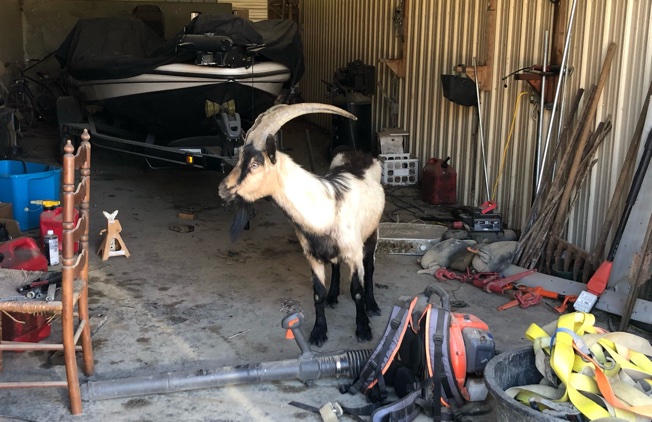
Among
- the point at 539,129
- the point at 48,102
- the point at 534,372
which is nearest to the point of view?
the point at 534,372

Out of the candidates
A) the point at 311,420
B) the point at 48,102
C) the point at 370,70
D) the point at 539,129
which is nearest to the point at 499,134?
the point at 539,129

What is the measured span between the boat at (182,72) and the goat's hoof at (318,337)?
3194mm

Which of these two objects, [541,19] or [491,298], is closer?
[491,298]

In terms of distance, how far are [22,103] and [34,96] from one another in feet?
2.80

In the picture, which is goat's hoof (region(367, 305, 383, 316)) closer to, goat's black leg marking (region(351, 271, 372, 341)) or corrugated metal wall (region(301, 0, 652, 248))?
goat's black leg marking (region(351, 271, 372, 341))

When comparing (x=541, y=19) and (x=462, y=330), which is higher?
(x=541, y=19)

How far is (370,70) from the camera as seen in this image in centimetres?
1011

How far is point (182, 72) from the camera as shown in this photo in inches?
291

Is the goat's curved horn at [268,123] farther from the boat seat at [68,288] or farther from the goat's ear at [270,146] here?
the boat seat at [68,288]

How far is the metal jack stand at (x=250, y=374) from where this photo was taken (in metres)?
3.61

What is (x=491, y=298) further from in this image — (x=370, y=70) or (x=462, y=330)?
(x=370, y=70)

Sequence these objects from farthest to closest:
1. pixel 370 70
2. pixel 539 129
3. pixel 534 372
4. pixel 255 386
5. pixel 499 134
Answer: pixel 370 70 → pixel 499 134 → pixel 539 129 → pixel 255 386 → pixel 534 372

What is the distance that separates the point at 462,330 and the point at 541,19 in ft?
12.1

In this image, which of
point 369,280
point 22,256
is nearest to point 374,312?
point 369,280
